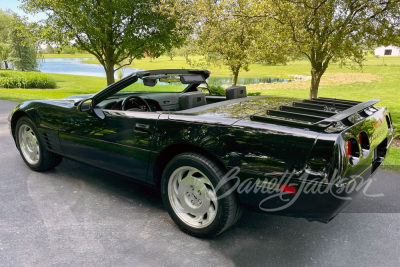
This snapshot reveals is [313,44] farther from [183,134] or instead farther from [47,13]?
[47,13]

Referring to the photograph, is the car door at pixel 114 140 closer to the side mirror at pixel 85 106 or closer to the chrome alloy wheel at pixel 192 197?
the side mirror at pixel 85 106

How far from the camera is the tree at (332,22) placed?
257 inches

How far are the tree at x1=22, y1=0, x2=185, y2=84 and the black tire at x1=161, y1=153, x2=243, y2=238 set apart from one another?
10.3 metres

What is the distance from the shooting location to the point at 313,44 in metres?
7.18

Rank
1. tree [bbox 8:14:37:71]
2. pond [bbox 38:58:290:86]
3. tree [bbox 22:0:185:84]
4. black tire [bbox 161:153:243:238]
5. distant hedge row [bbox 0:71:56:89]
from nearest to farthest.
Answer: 1. black tire [bbox 161:153:243:238]
2. tree [bbox 22:0:185:84]
3. distant hedge row [bbox 0:71:56:89]
4. pond [bbox 38:58:290:86]
5. tree [bbox 8:14:37:71]

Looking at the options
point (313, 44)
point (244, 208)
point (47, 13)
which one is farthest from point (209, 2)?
point (47, 13)

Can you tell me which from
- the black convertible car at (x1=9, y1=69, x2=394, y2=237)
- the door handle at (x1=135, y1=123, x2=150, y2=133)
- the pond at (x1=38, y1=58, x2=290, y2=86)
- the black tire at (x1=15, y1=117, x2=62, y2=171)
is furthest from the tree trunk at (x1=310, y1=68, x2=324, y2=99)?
the black tire at (x1=15, y1=117, x2=62, y2=171)

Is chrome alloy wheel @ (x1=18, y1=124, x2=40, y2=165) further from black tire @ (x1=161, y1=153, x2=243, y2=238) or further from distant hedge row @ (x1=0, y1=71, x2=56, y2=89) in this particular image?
distant hedge row @ (x1=0, y1=71, x2=56, y2=89)

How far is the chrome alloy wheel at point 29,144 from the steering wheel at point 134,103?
5.23ft

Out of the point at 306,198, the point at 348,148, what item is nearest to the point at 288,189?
the point at 306,198

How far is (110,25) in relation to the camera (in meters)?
13.4

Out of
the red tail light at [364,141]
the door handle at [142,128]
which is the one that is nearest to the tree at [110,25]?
the door handle at [142,128]

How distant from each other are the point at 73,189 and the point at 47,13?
13.8 m

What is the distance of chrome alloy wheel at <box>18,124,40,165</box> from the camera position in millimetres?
4035
